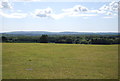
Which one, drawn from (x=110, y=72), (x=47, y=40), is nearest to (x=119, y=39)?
(x=47, y=40)

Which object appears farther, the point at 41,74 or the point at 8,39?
the point at 8,39

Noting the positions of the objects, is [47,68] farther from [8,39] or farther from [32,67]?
[8,39]

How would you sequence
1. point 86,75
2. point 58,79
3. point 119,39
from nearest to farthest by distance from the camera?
point 58,79 < point 86,75 < point 119,39

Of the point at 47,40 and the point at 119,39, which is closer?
the point at 119,39

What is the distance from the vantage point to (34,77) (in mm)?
6938

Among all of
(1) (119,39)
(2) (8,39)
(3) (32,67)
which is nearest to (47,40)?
(2) (8,39)

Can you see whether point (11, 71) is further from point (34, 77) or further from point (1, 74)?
point (34, 77)

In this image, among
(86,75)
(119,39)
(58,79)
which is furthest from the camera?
(119,39)

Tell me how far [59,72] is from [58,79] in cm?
104

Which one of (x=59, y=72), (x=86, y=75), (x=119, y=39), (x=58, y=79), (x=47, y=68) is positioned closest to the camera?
(x=58, y=79)

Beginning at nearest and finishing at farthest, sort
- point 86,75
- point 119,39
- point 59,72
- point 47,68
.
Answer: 1. point 86,75
2. point 59,72
3. point 47,68
4. point 119,39

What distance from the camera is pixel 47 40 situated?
2550 cm

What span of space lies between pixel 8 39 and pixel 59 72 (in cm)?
1573

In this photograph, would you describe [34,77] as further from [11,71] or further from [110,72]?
[110,72]
